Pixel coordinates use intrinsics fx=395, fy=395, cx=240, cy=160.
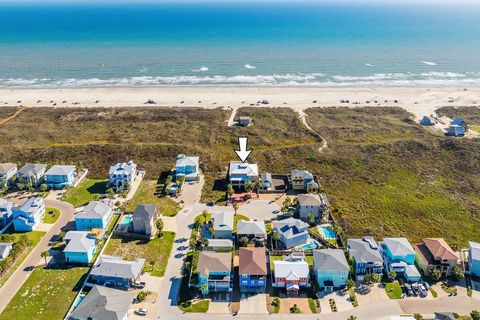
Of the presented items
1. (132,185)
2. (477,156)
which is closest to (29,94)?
(132,185)

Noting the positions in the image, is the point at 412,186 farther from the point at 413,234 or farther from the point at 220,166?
the point at 220,166

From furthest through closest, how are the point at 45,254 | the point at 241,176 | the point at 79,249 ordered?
the point at 241,176
the point at 45,254
the point at 79,249

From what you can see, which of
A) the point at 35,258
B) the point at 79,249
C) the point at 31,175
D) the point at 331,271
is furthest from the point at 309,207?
the point at 31,175

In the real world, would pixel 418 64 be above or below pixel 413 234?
above

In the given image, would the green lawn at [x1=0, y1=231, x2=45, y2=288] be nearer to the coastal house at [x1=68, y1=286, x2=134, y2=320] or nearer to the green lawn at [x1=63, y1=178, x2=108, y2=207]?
the green lawn at [x1=63, y1=178, x2=108, y2=207]

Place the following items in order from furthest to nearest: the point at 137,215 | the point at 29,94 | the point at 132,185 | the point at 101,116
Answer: the point at 29,94 < the point at 101,116 < the point at 132,185 < the point at 137,215

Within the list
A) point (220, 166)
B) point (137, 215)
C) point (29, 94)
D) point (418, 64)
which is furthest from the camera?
point (418, 64)

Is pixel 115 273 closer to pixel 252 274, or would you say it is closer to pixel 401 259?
pixel 252 274
